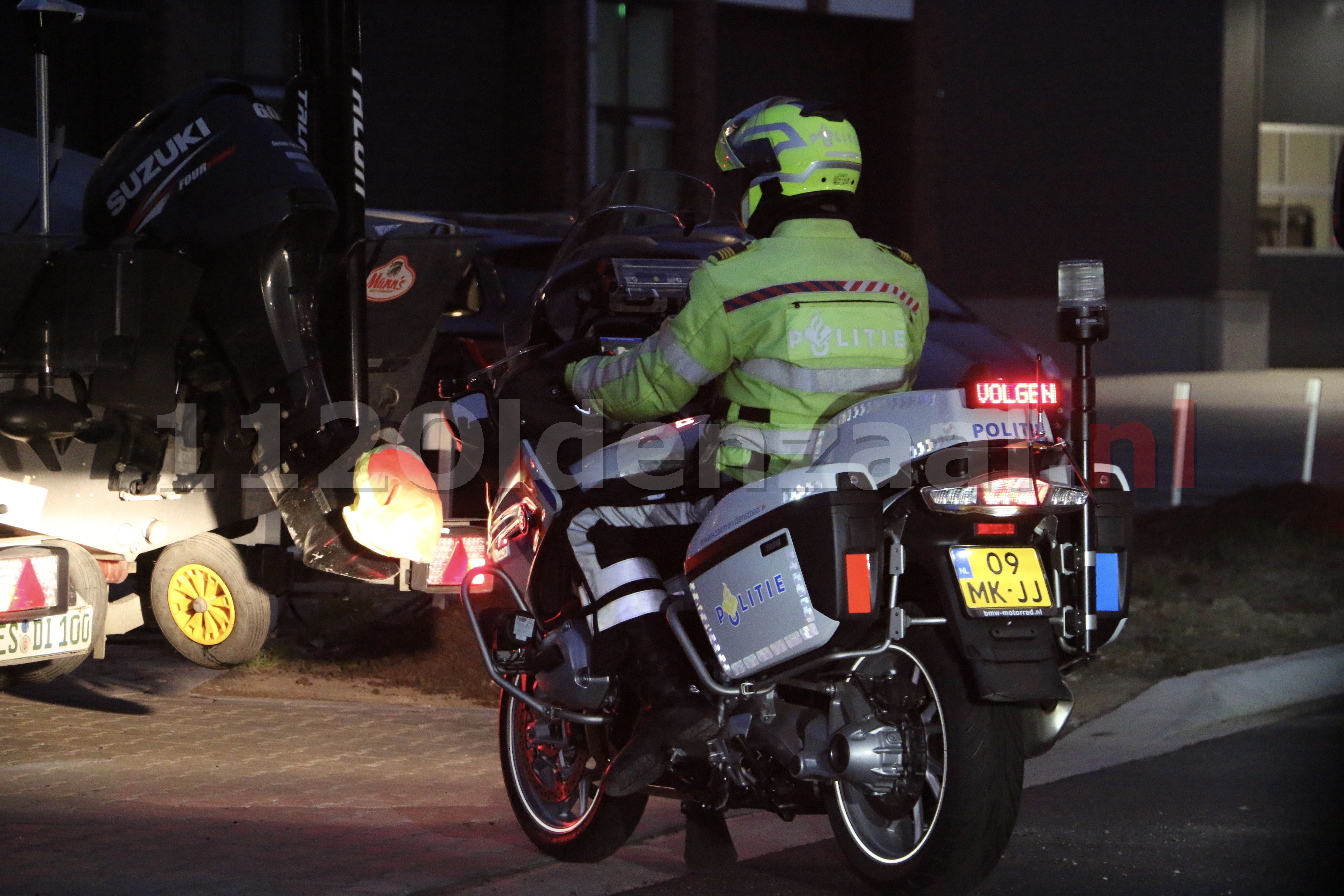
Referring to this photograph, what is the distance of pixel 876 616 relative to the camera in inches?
166

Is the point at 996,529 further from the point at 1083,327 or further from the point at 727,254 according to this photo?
the point at 1083,327

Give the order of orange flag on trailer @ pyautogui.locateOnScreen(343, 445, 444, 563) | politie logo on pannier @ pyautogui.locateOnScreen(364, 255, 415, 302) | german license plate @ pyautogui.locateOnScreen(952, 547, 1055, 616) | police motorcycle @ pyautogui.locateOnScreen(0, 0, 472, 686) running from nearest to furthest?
german license plate @ pyautogui.locateOnScreen(952, 547, 1055, 616) < police motorcycle @ pyautogui.locateOnScreen(0, 0, 472, 686) < orange flag on trailer @ pyautogui.locateOnScreen(343, 445, 444, 563) < politie logo on pannier @ pyautogui.locateOnScreen(364, 255, 415, 302)

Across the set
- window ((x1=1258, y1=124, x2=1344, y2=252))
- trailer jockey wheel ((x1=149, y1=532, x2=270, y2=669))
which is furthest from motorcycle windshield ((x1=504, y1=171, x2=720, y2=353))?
window ((x1=1258, y1=124, x2=1344, y2=252))

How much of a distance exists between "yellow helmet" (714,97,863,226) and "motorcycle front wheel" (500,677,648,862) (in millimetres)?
1533

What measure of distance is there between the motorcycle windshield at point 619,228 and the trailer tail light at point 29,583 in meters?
1.59

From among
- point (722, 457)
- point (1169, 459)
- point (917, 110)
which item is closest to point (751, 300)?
point (722, 457)

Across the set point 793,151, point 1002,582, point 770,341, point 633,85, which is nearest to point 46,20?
point 793,151

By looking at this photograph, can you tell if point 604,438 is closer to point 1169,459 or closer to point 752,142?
point 752,142

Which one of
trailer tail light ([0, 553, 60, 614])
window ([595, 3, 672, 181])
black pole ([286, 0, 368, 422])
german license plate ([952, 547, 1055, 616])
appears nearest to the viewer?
german license plate ([952, 547, 1055, 616])

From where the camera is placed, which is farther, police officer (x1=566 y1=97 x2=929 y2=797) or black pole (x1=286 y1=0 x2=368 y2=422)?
black pole (x1=286 y1=0 x2=368 y2=422)

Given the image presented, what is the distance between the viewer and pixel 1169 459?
17.4 meters

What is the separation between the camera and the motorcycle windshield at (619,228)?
19.9ft

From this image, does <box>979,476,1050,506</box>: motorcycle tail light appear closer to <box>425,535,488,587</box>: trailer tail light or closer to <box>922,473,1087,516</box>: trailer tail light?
<box>922,473,1087,516</box>: trailer tail light

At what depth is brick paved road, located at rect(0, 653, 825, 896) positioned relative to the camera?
494cm
